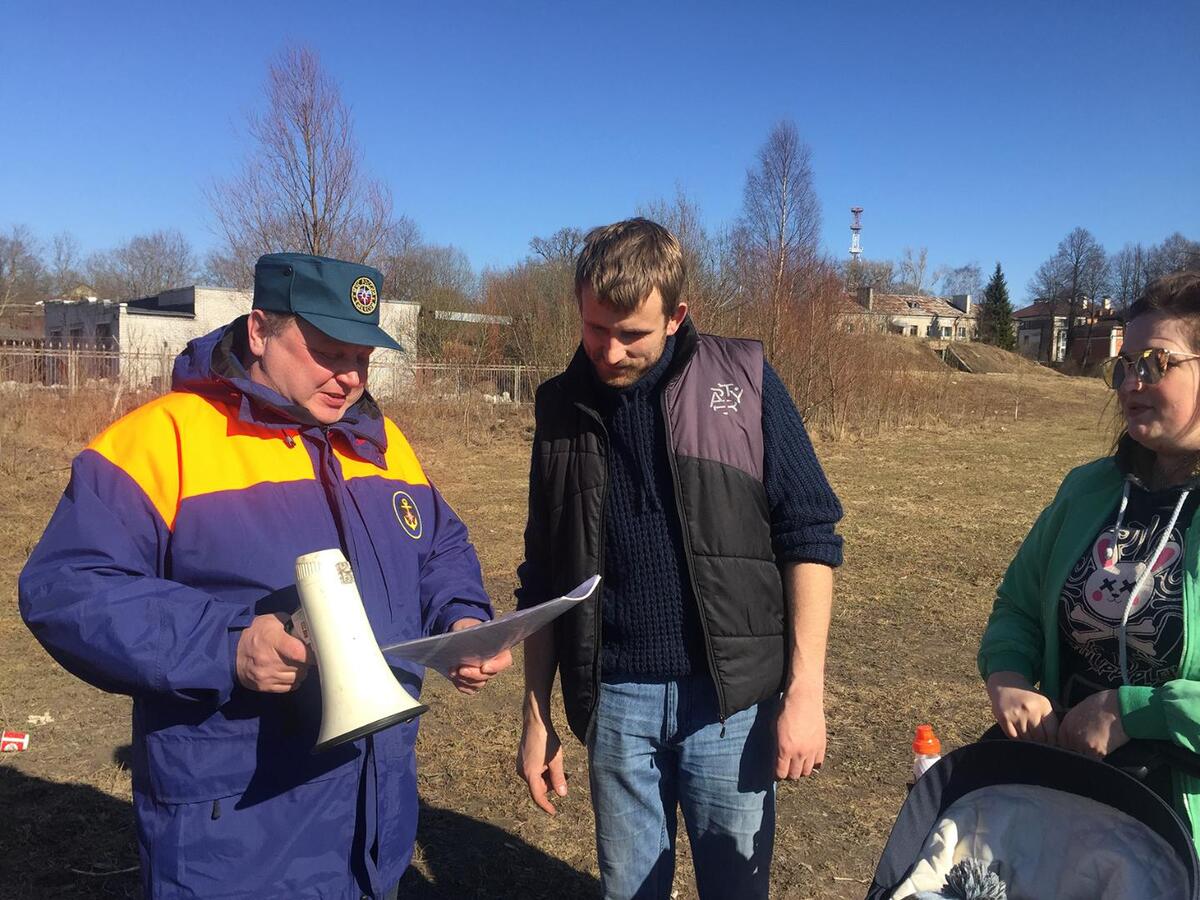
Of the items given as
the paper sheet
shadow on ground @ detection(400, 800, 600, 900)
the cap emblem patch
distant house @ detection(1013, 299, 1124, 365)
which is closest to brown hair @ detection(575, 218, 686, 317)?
the cap emblem patch

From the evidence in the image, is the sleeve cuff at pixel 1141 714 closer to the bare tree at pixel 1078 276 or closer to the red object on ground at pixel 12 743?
the red object on ground at pixel 12 743

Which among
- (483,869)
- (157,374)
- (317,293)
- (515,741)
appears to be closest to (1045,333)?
(157,374)

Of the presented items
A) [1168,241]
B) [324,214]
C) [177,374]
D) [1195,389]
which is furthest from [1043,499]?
[1168,241]

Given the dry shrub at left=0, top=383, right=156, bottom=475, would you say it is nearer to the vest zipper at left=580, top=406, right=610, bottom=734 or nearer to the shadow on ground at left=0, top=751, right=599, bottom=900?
the shadow on ground at left=0, top=751, right=599, bottom=900

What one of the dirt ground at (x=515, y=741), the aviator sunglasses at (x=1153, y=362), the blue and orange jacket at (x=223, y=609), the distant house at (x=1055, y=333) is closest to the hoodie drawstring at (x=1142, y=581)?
the aviator sunglasses at (x=1153, y=362)

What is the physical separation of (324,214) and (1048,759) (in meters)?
18.1

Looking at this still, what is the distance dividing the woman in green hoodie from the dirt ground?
409mm

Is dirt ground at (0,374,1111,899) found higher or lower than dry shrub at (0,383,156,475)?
lower

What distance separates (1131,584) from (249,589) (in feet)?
5.81

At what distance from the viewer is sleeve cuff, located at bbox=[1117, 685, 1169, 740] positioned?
5.09 ft

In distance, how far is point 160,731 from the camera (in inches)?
69.4

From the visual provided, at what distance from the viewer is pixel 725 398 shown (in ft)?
6.85

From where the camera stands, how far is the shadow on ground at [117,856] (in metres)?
3.29

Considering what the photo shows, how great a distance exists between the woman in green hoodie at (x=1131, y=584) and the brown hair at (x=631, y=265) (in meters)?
0.97
